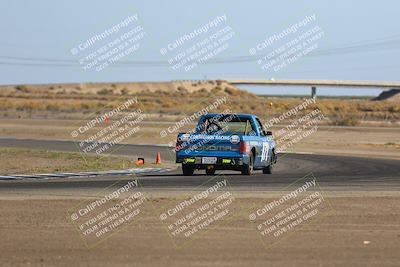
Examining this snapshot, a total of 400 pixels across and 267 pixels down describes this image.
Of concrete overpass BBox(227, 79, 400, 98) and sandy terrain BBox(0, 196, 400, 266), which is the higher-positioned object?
sandy terrain BBox(0, 196, 400, 266)

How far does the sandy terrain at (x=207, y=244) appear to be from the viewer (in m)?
10.9

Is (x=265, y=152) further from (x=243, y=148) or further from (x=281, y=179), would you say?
(x=281, y=179)

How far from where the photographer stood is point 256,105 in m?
105

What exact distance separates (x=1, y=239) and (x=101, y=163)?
17.8 meters

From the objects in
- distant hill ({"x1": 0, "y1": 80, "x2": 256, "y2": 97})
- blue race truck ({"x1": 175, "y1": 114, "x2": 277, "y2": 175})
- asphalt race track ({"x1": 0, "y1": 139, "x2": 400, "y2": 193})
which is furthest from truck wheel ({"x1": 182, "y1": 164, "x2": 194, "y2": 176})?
A: distant hill ({"x1": 0, "y1": 80, "x2": 256, "y2": 97})

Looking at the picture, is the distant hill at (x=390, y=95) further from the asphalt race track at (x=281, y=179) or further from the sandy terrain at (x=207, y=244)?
the sandy terrain at (x=207, y=244)

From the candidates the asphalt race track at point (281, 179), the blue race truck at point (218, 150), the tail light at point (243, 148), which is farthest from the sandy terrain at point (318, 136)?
the tail light at point (243, 148)

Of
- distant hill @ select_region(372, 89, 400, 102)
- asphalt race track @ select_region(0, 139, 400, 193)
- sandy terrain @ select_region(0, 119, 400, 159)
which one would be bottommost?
distant hill @ select_region(372, 89, 400, 102)

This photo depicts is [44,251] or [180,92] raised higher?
[44,251]

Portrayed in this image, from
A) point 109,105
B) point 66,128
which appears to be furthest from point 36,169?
point 109,105

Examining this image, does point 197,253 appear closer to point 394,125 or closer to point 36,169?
point 36,169

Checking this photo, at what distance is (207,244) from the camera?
471 inches

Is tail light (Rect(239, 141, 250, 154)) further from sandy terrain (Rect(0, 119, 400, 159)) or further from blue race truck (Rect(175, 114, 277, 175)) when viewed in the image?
sandy terrain (Rect(0, 119, 400, 159))

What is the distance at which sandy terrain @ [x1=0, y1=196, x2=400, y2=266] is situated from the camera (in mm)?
10867
